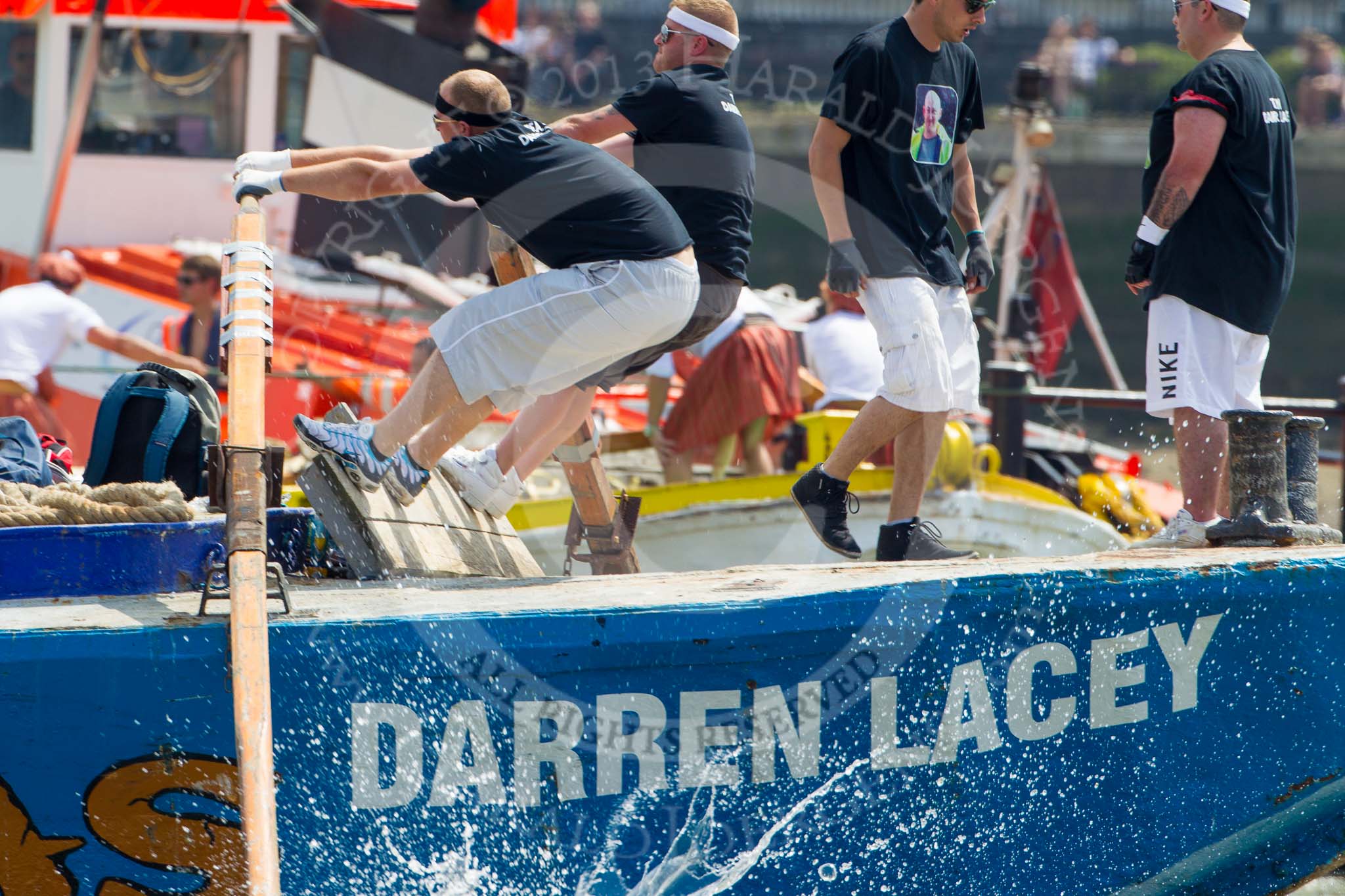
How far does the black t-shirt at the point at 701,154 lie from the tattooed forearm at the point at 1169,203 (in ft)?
3.80

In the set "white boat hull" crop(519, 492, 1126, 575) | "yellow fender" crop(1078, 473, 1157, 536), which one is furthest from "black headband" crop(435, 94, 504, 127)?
"yellow fender" crop(1078, 473, 1157, 536)

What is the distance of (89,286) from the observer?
10.6 metres

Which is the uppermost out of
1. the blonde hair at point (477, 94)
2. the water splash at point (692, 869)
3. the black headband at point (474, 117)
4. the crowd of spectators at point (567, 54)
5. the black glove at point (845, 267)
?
the crowd of spectators at point (567, 54)

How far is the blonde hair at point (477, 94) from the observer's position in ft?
12.2

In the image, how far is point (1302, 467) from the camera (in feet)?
13.6

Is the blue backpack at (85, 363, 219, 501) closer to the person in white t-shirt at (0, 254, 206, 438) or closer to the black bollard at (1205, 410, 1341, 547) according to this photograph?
the black bollard at (1205, 410, 1341, 547)

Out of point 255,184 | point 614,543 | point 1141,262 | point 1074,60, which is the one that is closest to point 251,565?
point 255,184

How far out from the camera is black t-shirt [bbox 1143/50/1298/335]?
417 cm

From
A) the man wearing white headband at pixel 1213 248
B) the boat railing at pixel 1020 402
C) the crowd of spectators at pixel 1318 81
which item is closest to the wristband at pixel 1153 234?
the man wearing white headband at pixel 1213 248

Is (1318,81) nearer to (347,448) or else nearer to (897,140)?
(897,140)

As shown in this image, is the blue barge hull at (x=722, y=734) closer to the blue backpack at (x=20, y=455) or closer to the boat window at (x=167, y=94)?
the blue backpack at (x=20, y=455)

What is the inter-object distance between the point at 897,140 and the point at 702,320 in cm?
76

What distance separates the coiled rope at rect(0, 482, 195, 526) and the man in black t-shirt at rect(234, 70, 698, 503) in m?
0.44

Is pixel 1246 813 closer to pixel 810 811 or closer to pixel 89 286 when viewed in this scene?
pixel 810 811
